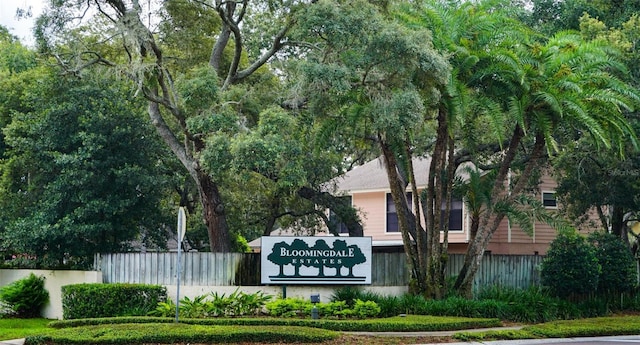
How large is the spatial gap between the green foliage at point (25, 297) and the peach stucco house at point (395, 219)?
40.4 ft

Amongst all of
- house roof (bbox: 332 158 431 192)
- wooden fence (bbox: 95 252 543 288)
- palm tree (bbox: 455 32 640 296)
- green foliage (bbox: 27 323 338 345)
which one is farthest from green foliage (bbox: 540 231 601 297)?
green foliage (bbox: 27 323 338 345)

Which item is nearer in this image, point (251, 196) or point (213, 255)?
point (213, 255)

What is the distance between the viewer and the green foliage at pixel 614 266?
26297mm

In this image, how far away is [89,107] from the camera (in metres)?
26.4

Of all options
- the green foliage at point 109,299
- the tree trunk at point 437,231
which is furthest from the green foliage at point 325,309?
the green foliage at point 109,299

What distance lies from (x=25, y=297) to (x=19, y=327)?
3300mm

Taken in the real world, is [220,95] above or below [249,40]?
below

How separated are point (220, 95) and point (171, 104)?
7.76 ft

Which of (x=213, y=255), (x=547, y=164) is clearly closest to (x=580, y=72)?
(x=547, y=164)

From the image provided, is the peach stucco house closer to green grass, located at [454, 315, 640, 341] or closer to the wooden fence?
the wooden fence

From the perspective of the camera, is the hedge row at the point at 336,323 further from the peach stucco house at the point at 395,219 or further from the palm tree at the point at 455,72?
the peach stucco house at the point at 395,219

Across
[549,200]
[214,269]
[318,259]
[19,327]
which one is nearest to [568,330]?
[318,259]

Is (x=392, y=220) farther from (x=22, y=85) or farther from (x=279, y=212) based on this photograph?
(x=22, y=85)

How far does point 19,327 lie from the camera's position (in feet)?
76.2
